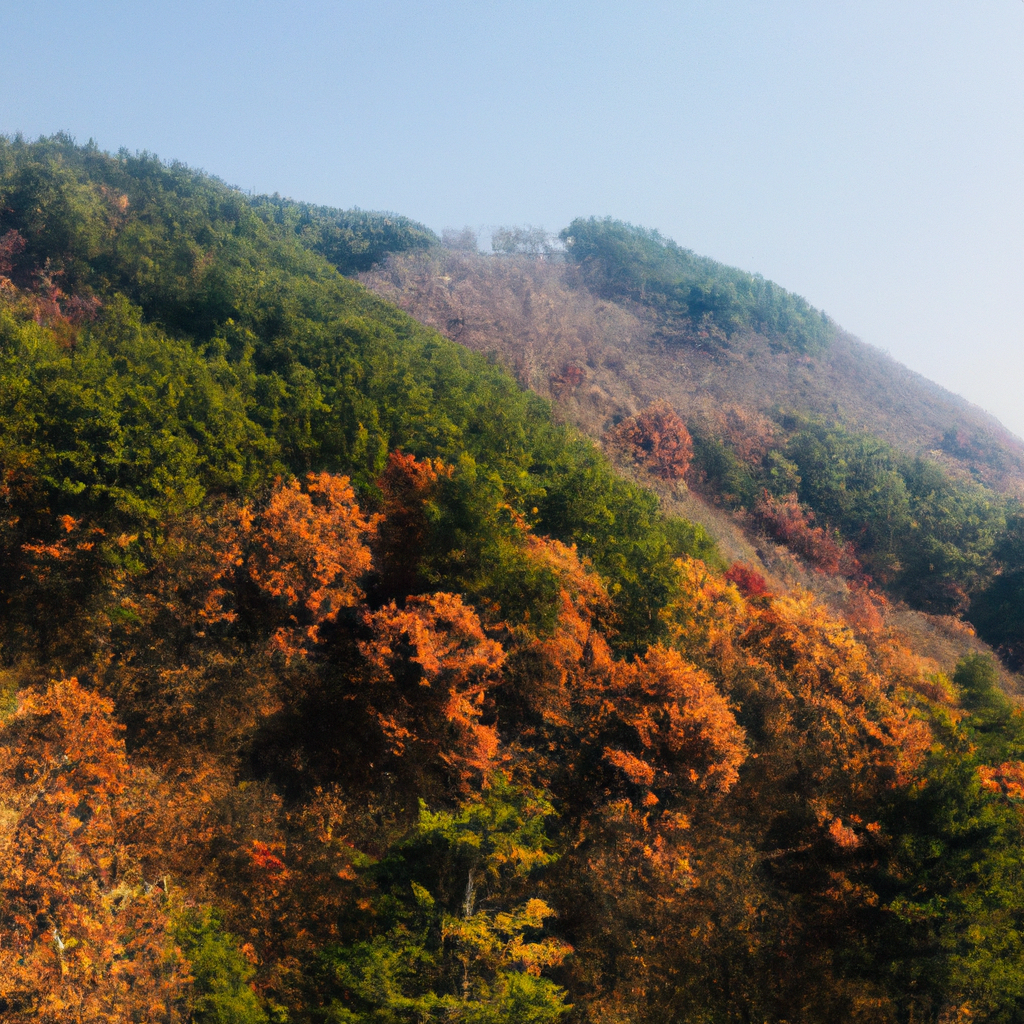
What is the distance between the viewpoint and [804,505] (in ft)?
200

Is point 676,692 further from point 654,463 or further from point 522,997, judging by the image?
point 654,463

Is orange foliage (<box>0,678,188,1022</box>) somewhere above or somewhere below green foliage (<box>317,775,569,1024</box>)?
below

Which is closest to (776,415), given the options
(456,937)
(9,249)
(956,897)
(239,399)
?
(239,399)

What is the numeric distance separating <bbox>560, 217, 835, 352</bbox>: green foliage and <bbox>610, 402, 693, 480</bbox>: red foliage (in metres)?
27.5

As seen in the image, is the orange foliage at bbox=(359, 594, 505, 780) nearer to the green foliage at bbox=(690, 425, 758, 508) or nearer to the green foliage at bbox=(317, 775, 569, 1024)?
the green foliage at bbox=(317, 775, 569, 1024)

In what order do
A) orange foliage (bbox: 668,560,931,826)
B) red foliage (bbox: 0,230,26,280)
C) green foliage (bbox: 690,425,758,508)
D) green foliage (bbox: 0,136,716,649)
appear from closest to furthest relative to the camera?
orange foliage (bbox: 668,560,931,826) < green foliage (bbox: 0,136,716,649) < red foliage (bbox: 0,230,26,280) < green foliage (bbox: 690,425,758,508)

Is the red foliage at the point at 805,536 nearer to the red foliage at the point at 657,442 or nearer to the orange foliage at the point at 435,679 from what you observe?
the red foliage at the point at 657,442

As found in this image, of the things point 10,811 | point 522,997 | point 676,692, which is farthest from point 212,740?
point 676,692

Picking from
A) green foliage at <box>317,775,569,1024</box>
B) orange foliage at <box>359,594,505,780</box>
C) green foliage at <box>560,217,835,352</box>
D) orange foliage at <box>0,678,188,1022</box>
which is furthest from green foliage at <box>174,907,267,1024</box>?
green foliage at <box>560,217,835,352</box>

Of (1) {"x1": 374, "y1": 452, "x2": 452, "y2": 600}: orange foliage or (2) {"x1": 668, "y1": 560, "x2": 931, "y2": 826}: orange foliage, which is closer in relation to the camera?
(2) {"x1": 668, "y1": 560, "x2": 931, "y2": 826}: orange foliage

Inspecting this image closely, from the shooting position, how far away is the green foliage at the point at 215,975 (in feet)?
A: 57.1

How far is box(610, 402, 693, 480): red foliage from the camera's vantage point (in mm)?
59844

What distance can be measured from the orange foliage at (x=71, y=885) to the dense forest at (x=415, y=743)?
10 cm

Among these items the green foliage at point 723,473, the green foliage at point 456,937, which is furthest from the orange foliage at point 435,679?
the green foliage at point 723,473
